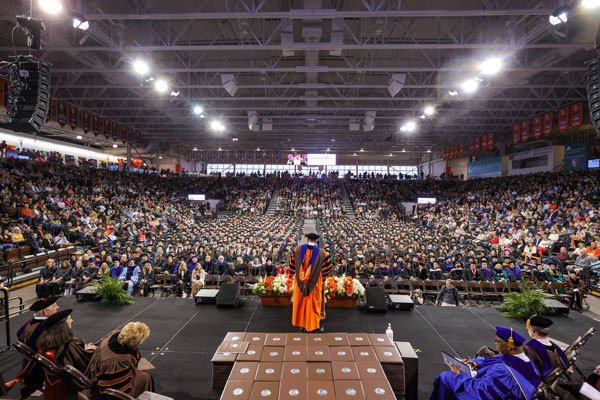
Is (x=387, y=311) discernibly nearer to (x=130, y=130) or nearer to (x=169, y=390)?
(x=169, y=390)

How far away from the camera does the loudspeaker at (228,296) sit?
754 cm

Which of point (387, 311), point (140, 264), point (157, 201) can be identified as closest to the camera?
point (387, 311)

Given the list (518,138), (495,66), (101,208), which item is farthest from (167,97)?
(518,138)

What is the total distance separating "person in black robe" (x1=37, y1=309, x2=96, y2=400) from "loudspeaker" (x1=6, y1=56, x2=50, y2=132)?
6.15m

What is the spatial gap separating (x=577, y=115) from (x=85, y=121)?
29334 mm

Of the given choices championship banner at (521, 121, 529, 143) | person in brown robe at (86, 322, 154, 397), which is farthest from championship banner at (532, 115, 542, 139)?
person in brown robe at (86, 322, 154, 397)

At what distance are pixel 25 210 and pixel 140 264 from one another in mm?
7971

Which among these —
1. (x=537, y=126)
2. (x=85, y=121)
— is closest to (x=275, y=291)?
(x=85, y=121)

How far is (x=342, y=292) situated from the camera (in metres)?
7.32

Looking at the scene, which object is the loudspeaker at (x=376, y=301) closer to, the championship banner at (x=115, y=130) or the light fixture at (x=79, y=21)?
the light fixture at (x=79, y=21)

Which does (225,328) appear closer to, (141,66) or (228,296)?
(228,296)

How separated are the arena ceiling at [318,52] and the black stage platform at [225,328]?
768cm

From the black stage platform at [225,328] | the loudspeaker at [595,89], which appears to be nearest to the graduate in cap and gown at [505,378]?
the black stage platform at [225,328]

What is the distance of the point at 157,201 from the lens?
2833 cm
